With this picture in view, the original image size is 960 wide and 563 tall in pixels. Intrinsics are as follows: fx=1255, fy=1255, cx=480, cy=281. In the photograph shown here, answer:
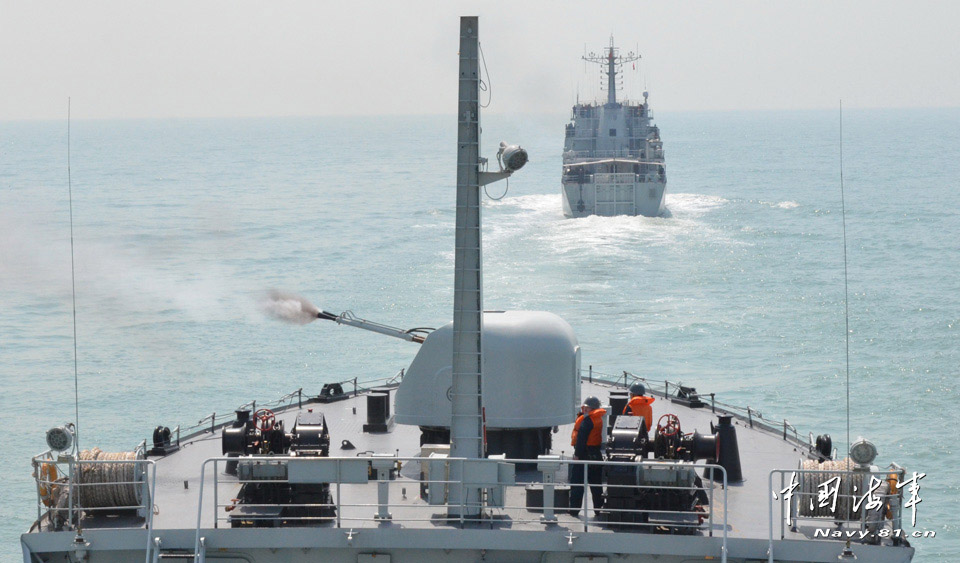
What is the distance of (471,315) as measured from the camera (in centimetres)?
1425

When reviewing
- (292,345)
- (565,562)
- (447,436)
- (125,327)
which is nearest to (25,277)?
(125,327)

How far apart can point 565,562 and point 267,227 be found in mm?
63270

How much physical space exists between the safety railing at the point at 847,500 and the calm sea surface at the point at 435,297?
14838 mm

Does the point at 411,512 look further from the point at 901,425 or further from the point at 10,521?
the point at 901,425

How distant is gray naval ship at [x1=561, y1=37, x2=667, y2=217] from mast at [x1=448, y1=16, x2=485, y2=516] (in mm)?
72626

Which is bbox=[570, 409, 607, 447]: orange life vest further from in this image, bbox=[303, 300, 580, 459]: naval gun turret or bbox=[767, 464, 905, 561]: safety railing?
bbox=[767, 464, 905, 561]: safety railing

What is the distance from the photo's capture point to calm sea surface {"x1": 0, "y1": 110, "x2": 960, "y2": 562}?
38.1 metres

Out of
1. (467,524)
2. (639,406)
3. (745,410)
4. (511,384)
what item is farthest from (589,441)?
(745,410)

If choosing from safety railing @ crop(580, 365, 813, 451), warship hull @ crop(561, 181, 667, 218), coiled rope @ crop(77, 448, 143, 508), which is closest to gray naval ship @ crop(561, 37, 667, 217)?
warship hull @ crop(561, 181, 667, 218)

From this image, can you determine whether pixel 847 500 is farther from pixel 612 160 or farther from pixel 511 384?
pixel 612 160

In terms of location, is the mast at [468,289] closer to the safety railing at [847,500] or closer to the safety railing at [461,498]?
the safety railing at [461,498]

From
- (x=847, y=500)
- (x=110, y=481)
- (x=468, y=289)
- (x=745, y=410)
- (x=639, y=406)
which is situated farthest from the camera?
(x=745, y=410)

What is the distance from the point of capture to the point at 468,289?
14148mm

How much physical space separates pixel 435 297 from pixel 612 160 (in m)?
42.1
